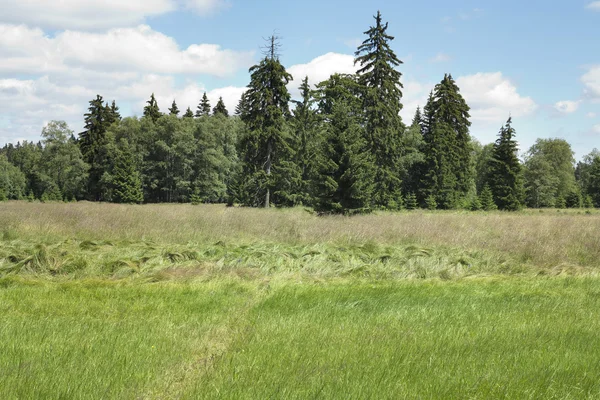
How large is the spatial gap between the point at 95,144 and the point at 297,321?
6075cm

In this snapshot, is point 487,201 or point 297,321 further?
point 487,201

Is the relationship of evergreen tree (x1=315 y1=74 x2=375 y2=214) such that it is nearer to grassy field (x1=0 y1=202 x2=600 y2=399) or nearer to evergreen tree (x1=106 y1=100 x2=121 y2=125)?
grassy field (x1=0 y1=202 x2=600 y2=399)

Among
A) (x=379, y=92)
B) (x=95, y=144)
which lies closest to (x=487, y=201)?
(x=379, y=92)

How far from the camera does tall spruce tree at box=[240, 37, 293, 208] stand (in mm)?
32969

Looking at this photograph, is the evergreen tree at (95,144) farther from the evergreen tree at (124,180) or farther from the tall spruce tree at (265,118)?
the tall spruce tree at (265,118)

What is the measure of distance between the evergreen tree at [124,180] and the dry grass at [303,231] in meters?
33.5

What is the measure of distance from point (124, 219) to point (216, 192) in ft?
142

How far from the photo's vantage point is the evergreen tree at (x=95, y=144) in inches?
2299

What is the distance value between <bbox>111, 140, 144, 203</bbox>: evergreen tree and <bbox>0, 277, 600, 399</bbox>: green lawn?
148 ft

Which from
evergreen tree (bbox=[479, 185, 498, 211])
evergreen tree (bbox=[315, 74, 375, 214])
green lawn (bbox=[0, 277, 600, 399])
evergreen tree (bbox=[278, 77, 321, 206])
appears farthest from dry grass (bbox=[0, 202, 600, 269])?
evergreen tree (bbox=[479, 185, 498, 211])

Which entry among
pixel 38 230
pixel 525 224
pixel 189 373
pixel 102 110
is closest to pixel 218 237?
pixel 38 230

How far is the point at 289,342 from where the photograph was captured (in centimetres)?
493

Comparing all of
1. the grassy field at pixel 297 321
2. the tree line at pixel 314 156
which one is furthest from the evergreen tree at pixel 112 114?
the grassy field at pixel 297 321

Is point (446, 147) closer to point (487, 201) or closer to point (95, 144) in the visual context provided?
point (487, 201)
